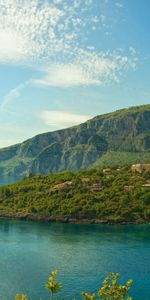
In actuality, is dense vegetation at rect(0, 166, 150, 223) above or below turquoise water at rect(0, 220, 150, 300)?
above

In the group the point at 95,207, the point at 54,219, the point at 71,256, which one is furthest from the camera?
the point at 54,219

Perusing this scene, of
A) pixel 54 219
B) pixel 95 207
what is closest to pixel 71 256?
pixel 54 219

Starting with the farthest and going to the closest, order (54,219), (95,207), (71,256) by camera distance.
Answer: (54,219), (95,207), (71,256)

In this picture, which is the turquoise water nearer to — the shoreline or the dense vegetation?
the shoreline

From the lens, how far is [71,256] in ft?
387

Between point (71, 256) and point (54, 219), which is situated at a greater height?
point (54, 219)

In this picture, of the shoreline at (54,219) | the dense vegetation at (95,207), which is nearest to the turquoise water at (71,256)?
the shoreline at (54,219)

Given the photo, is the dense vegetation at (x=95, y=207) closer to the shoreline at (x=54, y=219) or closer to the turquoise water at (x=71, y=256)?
the shoreline at (x=54, y=219)

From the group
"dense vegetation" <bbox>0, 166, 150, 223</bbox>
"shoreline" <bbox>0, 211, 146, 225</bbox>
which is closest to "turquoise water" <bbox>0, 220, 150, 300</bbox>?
"shoreline" <bbox>0, 211, 146, 225</bbox>

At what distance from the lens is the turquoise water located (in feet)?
299

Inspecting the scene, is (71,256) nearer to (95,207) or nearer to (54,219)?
(54,219)

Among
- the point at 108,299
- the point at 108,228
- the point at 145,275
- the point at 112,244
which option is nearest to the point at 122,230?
the point at 108,228

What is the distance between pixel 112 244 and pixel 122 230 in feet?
85.6

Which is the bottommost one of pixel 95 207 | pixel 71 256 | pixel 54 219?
pixel 71 256
